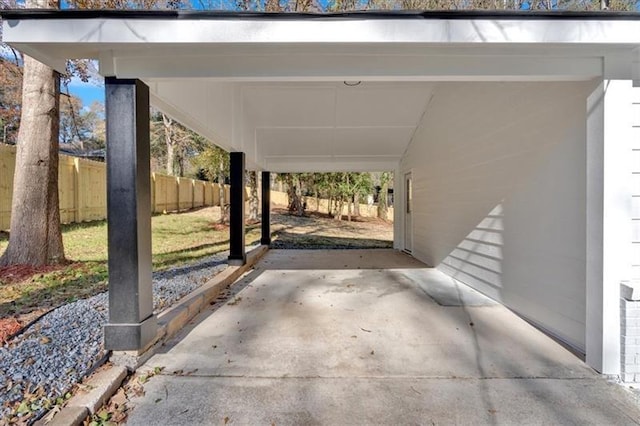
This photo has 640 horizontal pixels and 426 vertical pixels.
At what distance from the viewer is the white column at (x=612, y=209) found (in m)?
2.45

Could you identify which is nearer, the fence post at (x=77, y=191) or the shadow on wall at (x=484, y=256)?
the shadow on wall at (x=484, y=256)

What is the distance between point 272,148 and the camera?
7734 millimetres

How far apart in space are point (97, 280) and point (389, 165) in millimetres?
7007

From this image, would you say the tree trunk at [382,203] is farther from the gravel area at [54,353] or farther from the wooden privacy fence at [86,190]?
the gravel area at [54,353]

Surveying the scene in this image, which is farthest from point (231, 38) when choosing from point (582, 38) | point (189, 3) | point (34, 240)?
point (189, 3)

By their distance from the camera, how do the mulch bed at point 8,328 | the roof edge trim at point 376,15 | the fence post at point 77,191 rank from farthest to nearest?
the fence post at point 77,191, the mulch bed at point 8,328, the roof edge trim at point 376,15

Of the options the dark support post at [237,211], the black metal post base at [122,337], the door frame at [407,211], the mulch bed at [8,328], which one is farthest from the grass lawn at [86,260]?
the door frame at [407,211]

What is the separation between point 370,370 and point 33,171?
6.01 meters

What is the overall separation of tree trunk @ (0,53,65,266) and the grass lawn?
397 mm

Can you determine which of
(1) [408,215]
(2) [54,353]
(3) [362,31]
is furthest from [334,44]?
(1) [408,215]

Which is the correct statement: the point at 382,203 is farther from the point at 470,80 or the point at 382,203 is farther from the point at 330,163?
the point at 470,80

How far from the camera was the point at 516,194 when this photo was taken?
3.78 metres

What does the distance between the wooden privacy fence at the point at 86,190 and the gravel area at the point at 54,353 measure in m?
3.23

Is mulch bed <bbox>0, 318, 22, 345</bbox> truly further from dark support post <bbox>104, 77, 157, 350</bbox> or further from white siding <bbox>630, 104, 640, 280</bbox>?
white siding <bbox>630, 104, 640, 280</bbox>
